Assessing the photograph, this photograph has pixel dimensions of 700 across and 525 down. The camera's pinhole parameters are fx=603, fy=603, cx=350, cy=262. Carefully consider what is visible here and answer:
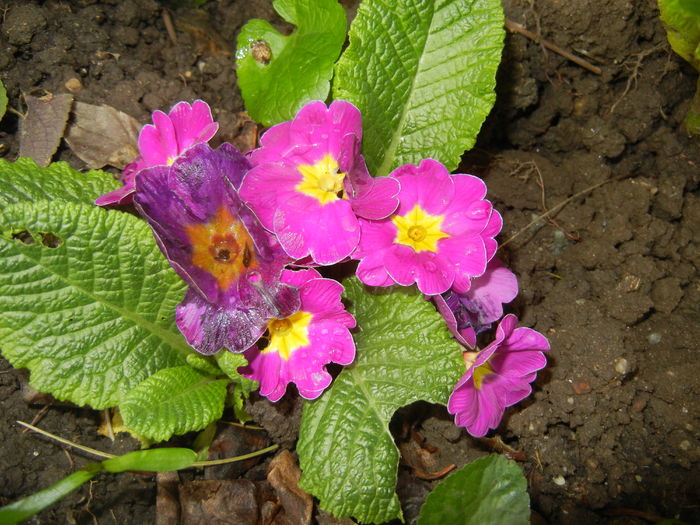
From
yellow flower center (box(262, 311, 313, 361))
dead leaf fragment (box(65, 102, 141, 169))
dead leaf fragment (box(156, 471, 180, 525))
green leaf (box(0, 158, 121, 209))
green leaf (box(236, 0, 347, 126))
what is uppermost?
green leaf (box(236, 0, 347, 126))

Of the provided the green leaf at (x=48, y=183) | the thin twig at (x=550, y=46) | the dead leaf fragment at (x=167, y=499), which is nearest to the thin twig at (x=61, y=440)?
the dead leaf fragment at (x=167, y=499)

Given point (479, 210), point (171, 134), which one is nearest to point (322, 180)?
point (479, 210)

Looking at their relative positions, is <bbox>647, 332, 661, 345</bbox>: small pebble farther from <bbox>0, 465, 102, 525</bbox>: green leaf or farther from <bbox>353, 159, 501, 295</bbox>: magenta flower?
<bbox>0, 465, 102, 525</bbox>: green leaf

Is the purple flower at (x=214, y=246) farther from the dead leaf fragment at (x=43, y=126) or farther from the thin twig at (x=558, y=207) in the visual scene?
the thin twig at (x=558, y=207)

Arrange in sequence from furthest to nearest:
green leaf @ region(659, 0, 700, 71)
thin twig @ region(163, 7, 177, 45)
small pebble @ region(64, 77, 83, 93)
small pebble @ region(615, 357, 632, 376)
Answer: thin twig @ region(163, 7, 177, 45) → small pebble @ region(64, 77, 83, 93) → small pebble @ region(615, 357, 632, 376) → green leaf @ region(659, 0, 700, 71)

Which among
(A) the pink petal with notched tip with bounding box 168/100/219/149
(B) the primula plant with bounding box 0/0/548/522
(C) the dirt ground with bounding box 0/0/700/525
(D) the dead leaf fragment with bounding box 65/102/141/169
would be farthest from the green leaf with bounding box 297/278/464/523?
(D) the dead leaf fragment with bounding box 65/102/141/169

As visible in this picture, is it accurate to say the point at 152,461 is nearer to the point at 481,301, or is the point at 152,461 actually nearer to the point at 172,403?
the point at 172,403
